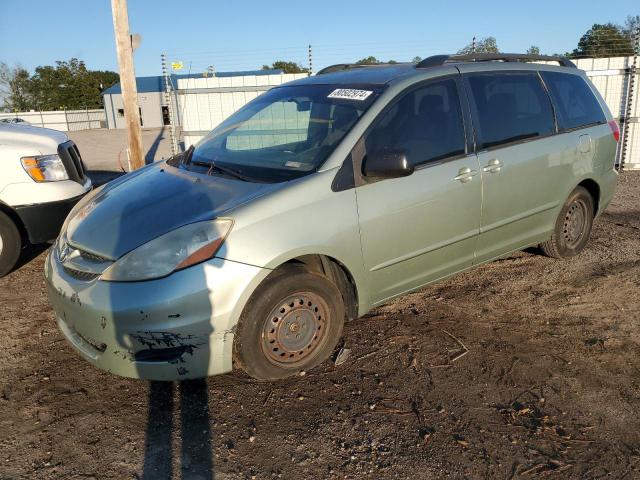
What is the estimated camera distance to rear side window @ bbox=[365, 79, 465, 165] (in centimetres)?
350

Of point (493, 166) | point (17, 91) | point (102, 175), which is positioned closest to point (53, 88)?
→ point (17, 91)

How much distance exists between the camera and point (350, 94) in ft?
12.0

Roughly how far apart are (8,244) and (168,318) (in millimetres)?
3100

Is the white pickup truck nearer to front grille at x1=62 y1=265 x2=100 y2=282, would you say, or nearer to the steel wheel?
front grille at x1=62 y1=265 x2=100 y2=282

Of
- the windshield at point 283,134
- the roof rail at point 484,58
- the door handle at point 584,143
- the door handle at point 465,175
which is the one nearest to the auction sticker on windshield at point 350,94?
the windshield at point 283,134

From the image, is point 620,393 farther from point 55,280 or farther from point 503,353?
point 55,280

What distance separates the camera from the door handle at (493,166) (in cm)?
393

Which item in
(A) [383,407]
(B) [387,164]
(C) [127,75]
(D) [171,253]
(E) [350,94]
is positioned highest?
(C) [127,75]

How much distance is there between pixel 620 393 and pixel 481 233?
145cm

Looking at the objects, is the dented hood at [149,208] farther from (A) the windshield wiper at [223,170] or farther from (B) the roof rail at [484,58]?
(B) the roof rail at [484,58]

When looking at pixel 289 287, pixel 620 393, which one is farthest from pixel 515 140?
pixel 289 287

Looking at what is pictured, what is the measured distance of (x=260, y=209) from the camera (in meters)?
2.95

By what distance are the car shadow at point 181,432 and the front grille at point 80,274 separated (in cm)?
78

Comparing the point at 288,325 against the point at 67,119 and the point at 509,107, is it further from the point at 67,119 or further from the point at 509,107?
the point at 67,119
